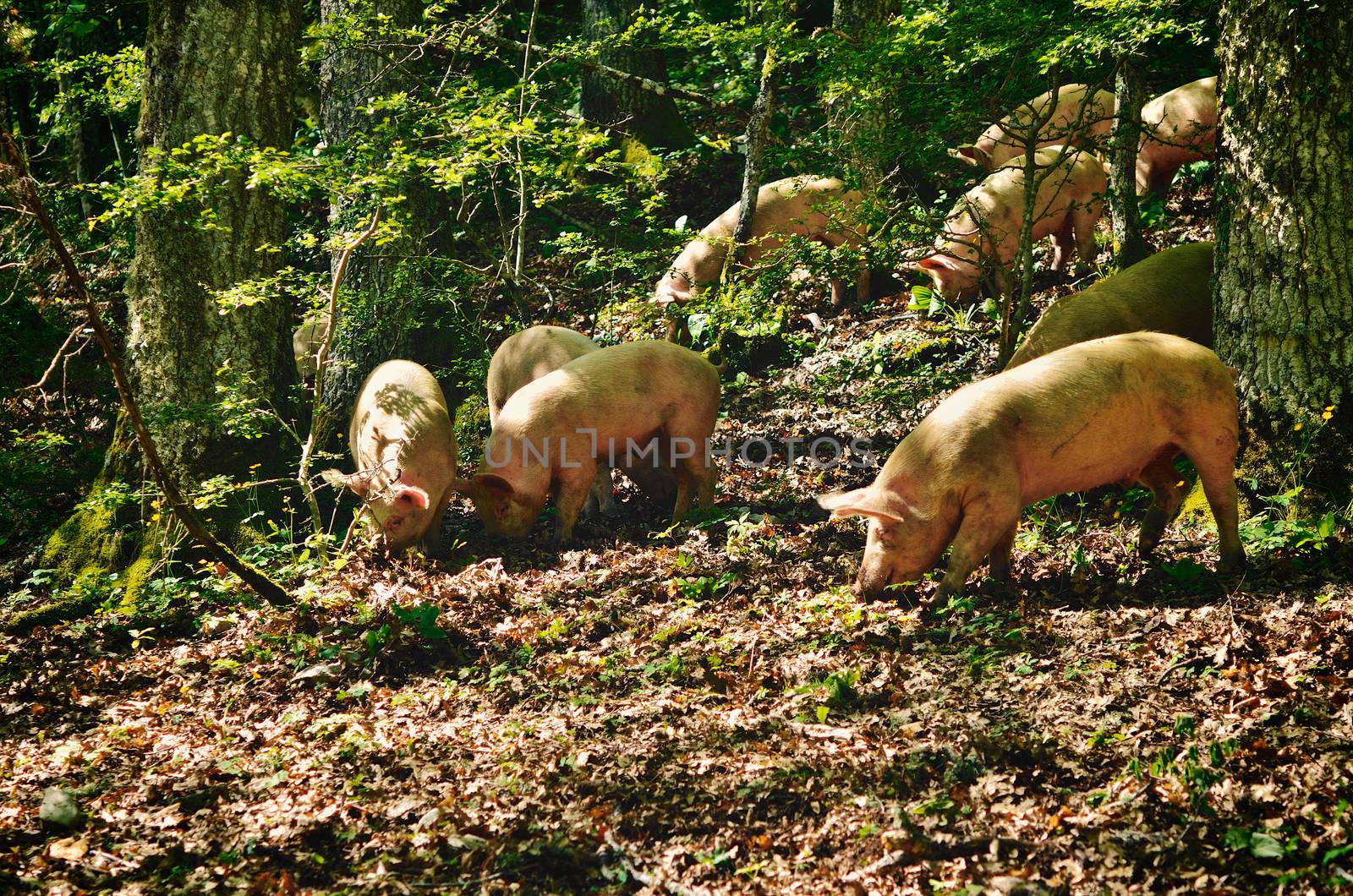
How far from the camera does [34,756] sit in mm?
4898

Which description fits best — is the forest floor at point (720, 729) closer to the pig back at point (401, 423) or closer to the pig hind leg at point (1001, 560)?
the pig hind leg at point (1001, 560)

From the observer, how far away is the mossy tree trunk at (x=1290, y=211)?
5941 millimetres

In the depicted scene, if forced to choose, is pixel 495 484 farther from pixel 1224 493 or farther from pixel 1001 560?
pixel 1224 493

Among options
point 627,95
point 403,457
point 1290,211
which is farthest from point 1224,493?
point 627,95

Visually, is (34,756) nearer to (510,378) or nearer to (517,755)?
(517,755)

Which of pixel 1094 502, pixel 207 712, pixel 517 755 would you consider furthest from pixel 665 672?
pixel 1094 502

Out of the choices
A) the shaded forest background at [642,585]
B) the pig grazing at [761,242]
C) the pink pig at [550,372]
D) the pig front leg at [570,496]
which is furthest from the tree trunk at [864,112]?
the pig front leg at [570,496]

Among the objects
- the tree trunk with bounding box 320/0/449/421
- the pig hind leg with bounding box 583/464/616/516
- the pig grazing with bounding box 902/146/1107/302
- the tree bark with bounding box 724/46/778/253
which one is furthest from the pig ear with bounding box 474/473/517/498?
the pig grazing with bounding box 902/146/1107/302

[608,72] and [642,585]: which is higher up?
[608,72]

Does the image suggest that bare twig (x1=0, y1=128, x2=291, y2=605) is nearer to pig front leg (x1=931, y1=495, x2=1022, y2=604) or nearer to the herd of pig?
the herd of pig

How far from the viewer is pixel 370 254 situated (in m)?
9.95

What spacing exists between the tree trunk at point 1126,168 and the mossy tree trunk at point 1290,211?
6.13ft

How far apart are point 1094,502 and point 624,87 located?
31.6 feet

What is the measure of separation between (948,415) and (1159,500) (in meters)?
1.52
